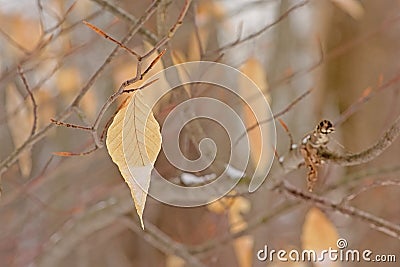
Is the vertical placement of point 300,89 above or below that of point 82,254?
above

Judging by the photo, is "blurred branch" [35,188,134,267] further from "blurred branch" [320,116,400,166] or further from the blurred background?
"blurred branch" [320,116,400,166]

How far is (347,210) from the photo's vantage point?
2.66ft

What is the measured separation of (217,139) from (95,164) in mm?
343

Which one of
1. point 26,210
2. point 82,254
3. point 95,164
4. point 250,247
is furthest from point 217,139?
point 82,254

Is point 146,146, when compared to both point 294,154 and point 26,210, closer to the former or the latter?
point 294,154

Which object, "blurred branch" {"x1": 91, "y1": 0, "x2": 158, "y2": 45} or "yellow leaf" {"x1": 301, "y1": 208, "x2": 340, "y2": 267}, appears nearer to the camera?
"blurred branch" {"x1": 91, "y1": 0, "x2": 158, "y2": 45}

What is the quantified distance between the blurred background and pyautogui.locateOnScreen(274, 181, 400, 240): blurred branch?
4.2 inches

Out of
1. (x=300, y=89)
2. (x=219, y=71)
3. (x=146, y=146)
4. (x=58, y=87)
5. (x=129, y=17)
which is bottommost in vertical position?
(x=146, y=146)

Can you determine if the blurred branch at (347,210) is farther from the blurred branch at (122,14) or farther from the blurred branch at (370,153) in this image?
the blurred branch at (122,14)

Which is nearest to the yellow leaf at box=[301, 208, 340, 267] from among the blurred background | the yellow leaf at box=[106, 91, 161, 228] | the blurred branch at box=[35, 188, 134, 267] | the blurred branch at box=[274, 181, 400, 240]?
the blurred background

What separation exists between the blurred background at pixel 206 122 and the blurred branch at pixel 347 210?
11 cm

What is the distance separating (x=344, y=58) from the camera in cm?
162

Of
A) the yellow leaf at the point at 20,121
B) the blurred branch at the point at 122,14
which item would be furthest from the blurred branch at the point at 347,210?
the yellow leaf at the point at 20,121

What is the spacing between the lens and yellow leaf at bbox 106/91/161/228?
20.3 inches
